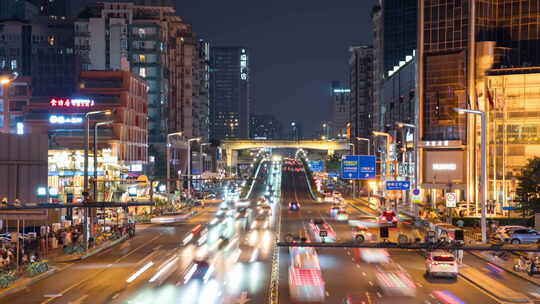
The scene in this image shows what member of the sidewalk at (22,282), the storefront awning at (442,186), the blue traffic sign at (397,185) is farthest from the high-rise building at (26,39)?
the sidewalk at (22,282)

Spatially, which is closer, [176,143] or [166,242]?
[166,242]

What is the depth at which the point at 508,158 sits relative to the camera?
97.2 meters

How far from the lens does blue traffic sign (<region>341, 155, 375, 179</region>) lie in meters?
94.4

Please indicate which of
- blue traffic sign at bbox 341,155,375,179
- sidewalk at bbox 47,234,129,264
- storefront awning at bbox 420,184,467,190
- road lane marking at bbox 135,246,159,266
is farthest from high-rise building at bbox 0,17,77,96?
road lane marking at bbox 135,246,159,266

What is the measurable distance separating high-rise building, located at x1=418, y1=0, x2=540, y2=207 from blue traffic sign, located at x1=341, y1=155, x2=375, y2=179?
13.8 m

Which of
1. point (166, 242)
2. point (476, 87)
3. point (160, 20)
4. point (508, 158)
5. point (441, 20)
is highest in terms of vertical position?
point (160, 20)

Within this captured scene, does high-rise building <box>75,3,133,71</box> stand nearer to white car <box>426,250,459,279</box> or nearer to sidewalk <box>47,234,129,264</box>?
sidewalk <box>47,234,129,264</box>

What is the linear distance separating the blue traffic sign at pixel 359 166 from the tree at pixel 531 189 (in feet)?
70.7

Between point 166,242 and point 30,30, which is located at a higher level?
point 30,30

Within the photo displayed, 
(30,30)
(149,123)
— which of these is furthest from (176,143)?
(30,30)

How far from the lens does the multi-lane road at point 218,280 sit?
→ 117ft

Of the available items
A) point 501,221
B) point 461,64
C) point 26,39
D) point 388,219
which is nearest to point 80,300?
point 388,219

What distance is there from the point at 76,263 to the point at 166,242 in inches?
555

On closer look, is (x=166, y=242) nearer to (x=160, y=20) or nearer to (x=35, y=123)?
(x=35, y=123)
